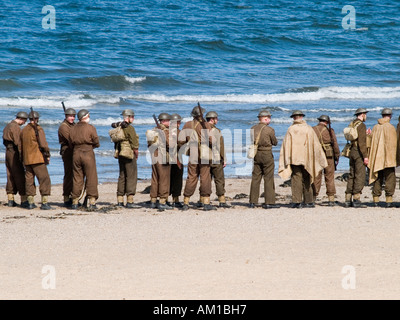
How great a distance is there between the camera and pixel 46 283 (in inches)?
346

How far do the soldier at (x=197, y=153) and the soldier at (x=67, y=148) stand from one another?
199cm

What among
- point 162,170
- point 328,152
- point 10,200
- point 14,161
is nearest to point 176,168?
point 162,170

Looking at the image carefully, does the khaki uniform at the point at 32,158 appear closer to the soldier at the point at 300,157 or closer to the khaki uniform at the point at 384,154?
the soldier at the point at 300,157

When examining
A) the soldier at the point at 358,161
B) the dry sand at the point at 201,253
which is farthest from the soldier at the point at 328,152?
the dry sand at the point at 201,253

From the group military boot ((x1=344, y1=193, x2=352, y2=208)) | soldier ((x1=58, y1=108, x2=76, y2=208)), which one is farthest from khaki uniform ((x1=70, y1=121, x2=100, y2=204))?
military boot ((x1=344, y1=193, x2=352, y2=208))

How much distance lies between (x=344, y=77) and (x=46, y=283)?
109 ft

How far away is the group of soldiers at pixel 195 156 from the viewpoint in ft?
45.1

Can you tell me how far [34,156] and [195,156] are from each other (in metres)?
2.79

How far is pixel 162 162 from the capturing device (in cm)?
1382

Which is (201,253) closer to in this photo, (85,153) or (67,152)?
(85,153)

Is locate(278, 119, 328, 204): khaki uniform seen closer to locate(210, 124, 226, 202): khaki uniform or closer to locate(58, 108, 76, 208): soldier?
locate(210, 124, 226, 202): khaki uniform
